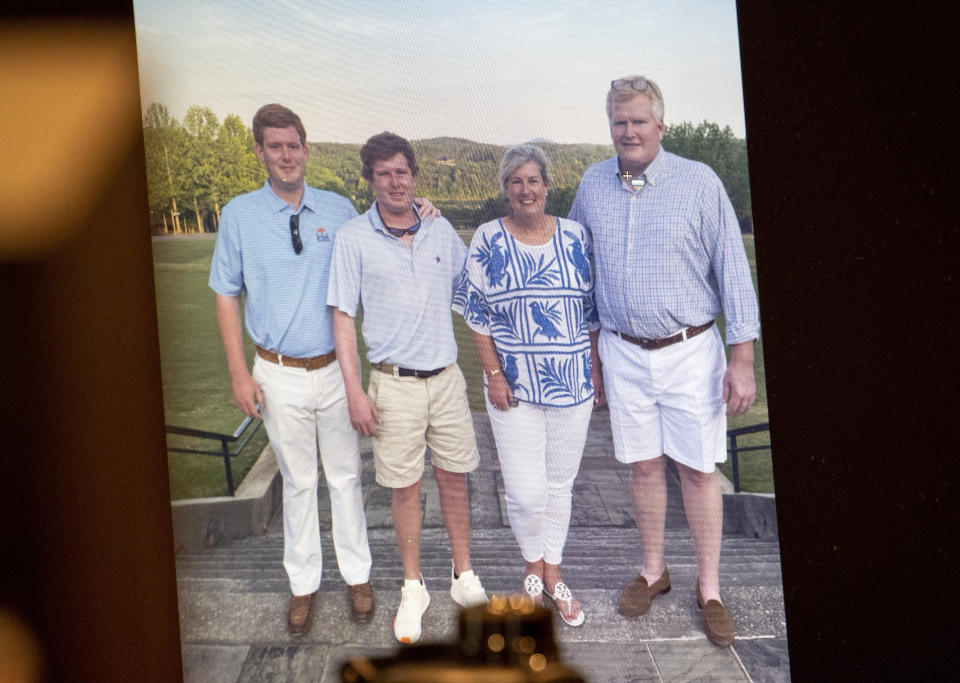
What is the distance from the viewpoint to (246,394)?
1.79 metres

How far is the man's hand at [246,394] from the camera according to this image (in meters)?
1.79

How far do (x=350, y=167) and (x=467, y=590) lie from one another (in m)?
1.08

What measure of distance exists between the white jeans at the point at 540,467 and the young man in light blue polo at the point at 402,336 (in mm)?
98

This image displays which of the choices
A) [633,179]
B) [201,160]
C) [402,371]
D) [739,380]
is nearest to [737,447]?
[739,380]

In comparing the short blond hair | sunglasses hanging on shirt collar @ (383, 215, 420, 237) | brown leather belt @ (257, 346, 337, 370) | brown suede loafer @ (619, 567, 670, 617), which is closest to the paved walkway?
brown suede loafer @ (619, 567, 670, 617)

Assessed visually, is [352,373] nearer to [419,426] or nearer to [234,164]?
[419,426]

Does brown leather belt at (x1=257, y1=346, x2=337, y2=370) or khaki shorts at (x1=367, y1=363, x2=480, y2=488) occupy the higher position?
brown leather belt at (x1=257, y1=346, x2=337, y2=370)

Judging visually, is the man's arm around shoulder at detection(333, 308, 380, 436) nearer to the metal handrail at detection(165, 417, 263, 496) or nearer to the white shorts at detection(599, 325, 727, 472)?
the metal handrail at detection(165, 417, 263, 496)

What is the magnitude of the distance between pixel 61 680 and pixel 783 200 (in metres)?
2.24

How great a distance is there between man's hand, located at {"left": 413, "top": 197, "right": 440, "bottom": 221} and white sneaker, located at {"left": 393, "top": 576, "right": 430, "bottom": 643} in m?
0.89

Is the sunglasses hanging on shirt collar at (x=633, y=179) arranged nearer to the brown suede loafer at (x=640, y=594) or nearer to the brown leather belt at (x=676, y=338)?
the brown leather belt at (x=676, y=338)

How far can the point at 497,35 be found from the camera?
5.86ft

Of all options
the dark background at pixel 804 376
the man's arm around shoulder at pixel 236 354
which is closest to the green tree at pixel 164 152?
the dark background at pixel 804 376

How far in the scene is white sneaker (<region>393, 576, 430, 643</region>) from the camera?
5.94 ft
